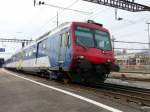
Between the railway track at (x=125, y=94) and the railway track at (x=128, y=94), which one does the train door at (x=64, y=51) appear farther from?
the railway track at (x=128, y=94)

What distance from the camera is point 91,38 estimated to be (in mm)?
16156

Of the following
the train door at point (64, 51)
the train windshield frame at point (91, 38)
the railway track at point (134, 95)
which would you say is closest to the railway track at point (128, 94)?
the railway track at point (134, 95)

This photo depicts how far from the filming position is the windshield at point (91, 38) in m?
15.7

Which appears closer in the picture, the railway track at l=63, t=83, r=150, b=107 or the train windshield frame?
the railway track at l=63, t=83, r=150, b=107

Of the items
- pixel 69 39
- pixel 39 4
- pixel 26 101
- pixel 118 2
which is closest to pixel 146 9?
pixel 118 2

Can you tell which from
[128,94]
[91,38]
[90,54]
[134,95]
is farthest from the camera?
[91,38]

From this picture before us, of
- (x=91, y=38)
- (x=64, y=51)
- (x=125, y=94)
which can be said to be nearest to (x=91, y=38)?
(x=91, y=38)

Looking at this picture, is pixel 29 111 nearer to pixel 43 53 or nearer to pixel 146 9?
pixel 43 53

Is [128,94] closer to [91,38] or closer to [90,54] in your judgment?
[90,54]

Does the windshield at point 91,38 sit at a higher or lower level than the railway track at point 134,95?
higher

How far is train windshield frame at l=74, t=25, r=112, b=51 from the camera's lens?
51.5ft

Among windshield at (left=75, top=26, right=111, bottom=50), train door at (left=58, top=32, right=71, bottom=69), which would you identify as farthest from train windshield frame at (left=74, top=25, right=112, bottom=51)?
train door at (left=58, top=32, right=71, bottom=69)

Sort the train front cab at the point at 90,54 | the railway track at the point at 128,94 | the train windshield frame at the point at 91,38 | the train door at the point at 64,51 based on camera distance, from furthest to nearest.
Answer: the train windshield frame at the point at 91,38 < the train door at the point at 64,51 < the train front cab at the point at 90,54 < the railway track at the point at 128,94

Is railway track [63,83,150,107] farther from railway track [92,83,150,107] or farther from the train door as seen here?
the train door
